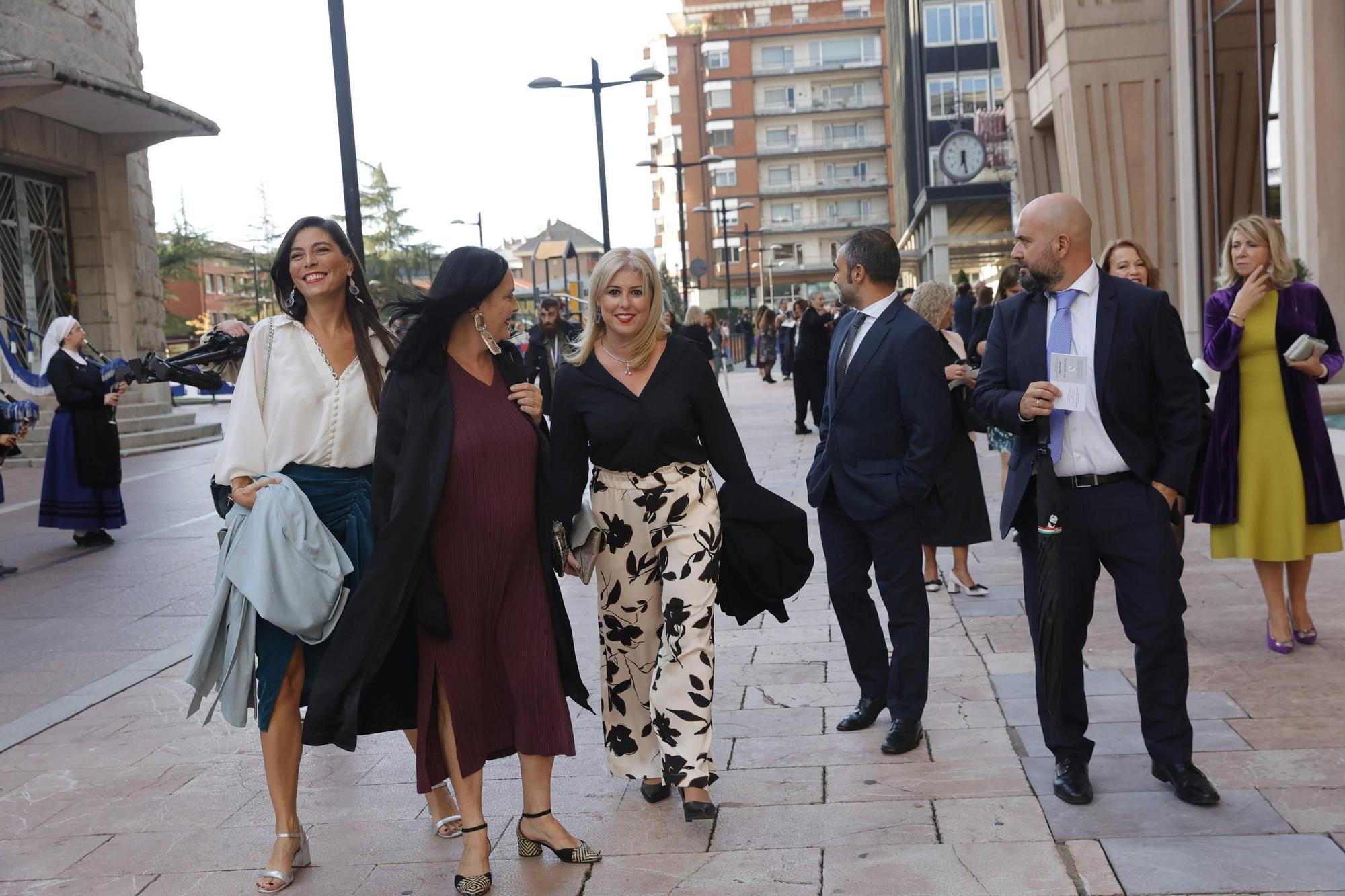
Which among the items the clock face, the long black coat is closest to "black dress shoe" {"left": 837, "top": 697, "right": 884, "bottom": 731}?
the long black coat

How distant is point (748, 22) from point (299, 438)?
104m

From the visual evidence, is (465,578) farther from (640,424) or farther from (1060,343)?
(1060,343)

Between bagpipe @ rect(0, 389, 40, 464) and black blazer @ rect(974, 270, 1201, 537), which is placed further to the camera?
bagpipe @ rect(0, 389, 40, 464)

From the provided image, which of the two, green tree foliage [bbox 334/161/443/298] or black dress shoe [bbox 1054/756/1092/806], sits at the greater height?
green tree foliage [bbox 334/161/443/298]

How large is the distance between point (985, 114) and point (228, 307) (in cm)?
4868

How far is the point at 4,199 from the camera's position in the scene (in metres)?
20.8

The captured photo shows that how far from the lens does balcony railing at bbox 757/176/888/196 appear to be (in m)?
100

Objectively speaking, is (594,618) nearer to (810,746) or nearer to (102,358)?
(810,746)

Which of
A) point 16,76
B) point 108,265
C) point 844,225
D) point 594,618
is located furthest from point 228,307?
point 594,618

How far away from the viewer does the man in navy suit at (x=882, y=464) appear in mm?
5055

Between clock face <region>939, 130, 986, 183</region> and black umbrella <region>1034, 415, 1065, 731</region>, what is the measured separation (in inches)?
1489

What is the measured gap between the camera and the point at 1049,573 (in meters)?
4.53

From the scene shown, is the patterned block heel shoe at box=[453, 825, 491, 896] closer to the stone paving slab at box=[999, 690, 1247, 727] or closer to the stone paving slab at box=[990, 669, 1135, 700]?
the stone paving slab at box=[999, 690, 1247, 727]

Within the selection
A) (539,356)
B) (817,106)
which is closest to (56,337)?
(539,356)
